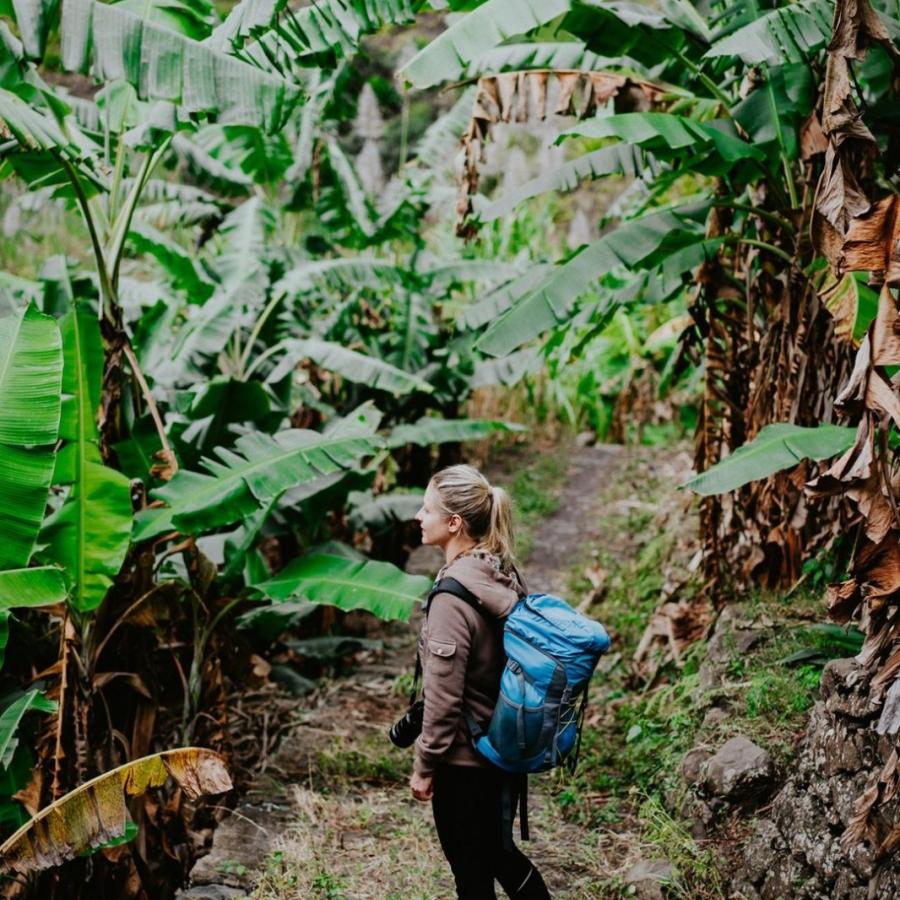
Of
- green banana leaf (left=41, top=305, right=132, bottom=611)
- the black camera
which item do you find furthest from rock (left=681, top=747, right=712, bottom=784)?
green banana leaf (left=41, top=305, right=132, bottom=611)

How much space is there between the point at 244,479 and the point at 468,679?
134 centimetres

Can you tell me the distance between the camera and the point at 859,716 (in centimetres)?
287

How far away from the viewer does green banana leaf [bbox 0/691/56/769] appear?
3.33 metres

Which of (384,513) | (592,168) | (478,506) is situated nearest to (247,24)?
(592,168)

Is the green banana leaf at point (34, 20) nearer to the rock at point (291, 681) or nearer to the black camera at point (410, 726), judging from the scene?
the black camera at point (410, 726)

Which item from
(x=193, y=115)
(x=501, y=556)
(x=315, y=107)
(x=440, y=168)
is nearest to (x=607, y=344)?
(x=440, y=168)

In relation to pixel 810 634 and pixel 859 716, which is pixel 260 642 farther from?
pixel 859 716

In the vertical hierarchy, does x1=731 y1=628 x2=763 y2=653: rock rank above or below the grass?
above

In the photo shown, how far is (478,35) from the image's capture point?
3857mm

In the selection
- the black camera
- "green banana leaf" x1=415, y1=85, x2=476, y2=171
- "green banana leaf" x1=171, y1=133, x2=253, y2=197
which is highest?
"green banana leaf" x1=415, y1=85, x2=476, y2=171

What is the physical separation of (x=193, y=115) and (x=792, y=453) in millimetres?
2592

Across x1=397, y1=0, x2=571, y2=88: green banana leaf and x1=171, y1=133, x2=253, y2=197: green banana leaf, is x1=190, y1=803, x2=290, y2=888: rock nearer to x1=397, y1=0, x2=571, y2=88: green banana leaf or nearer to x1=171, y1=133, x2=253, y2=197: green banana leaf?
x1=397, y1=0, x2=571, y2=88: green banana leaf

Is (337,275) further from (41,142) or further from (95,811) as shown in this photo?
(95,811)

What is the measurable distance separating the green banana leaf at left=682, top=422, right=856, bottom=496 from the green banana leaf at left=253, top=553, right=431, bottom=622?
1235mm
